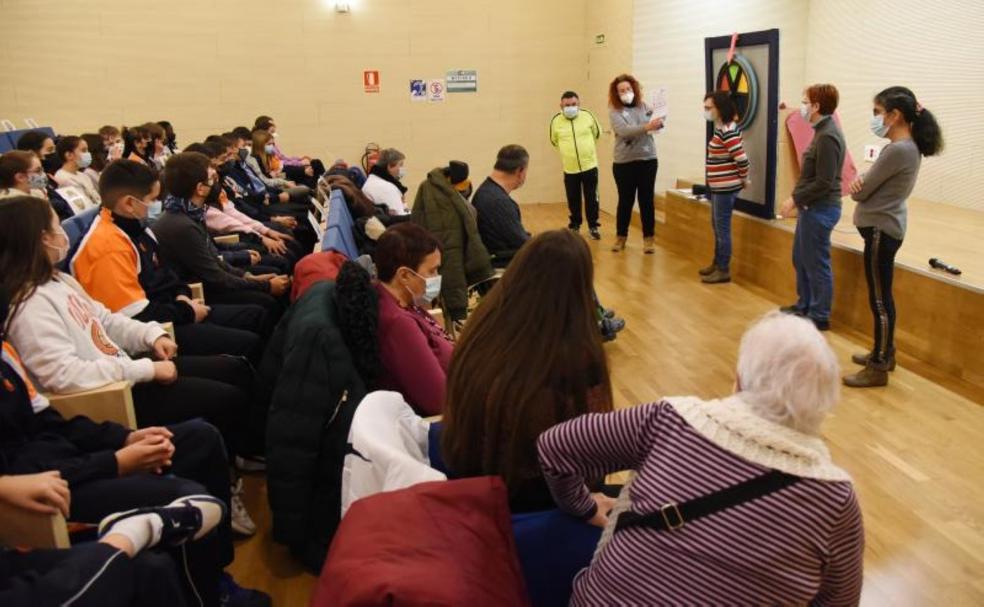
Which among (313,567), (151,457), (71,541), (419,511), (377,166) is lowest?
(313,567)

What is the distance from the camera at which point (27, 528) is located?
1809 mm

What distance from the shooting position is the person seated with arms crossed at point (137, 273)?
9.88ft

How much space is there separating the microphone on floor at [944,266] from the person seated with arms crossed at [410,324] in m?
2.94

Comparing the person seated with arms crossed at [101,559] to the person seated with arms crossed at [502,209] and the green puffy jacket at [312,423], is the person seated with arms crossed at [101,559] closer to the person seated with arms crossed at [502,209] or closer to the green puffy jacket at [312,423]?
the green puffy jacket at [312,423]

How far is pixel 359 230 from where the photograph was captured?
4809 mm

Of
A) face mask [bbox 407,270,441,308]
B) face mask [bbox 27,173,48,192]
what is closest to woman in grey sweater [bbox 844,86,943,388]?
face mask [bbox 407,270,441,308]

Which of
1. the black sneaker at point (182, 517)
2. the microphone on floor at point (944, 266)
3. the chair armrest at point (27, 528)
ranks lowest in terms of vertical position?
the black sneaker at point (182, 517)

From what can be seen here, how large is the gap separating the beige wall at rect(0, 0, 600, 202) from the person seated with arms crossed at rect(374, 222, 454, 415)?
7.47 metres

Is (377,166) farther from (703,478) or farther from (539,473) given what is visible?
(703,478)

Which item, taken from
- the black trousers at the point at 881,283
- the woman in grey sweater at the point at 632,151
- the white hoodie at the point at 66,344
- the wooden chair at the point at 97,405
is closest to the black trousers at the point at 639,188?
the woman in grey sweater at the point at 632,151

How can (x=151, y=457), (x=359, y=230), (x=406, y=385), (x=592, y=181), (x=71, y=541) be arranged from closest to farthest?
1. (x=71, y=541)
2. (x=151, y=457)
3. (x=406, y=385)
4. (x=359, y=230)
5. (x=592, y=181)

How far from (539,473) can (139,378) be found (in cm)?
150

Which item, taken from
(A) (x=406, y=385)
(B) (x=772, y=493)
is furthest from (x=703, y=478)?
(A) (x=406, y=385)

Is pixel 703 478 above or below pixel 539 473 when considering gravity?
above
